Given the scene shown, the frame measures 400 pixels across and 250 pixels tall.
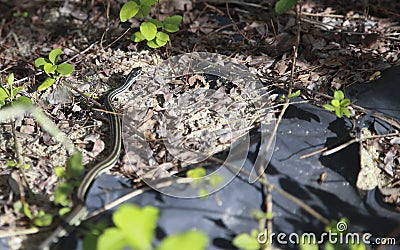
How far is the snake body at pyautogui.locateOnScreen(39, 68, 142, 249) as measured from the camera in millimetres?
2674

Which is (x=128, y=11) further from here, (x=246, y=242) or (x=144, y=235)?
(x=144, y=235)

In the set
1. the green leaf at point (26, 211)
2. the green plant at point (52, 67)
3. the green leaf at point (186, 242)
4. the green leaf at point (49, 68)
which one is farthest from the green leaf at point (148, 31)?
the green leaf at point (186, 242)

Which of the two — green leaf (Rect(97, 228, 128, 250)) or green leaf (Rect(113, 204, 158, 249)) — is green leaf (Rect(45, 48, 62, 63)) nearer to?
green leaf (Rect(97, 228, 128, 250))

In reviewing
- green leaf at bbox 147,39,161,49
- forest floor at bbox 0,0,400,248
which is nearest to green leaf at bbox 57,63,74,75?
forest floor at bbox 0,0,400,248

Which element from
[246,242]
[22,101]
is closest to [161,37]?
[22,101]

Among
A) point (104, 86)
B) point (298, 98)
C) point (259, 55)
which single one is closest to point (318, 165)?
point (298, 98)

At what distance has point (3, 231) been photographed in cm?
278

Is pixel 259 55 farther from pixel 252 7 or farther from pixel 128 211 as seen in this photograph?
pixel 128 211

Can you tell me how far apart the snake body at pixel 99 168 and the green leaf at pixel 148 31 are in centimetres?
30

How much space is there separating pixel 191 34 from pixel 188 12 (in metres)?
0.41
